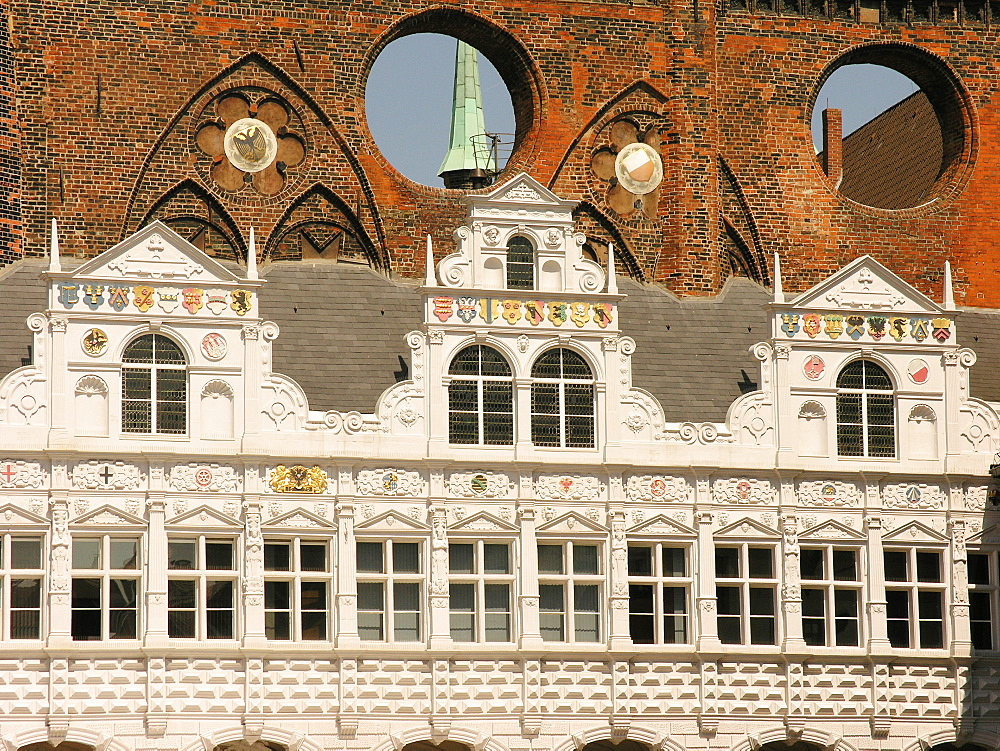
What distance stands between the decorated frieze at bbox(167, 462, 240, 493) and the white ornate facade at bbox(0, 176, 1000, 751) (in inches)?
2.2

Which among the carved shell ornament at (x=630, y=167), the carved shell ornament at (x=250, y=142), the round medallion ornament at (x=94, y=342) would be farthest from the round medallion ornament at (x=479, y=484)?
the carved shell ornament at (x=630, y=167)

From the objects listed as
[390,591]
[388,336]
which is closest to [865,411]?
[388,336]

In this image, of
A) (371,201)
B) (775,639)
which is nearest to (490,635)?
(775,639)

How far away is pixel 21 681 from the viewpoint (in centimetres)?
4334

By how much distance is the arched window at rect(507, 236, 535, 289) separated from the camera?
47.2 m

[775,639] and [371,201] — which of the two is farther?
[371,201]

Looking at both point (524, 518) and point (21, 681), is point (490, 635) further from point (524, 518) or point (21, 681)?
point (21, 681)

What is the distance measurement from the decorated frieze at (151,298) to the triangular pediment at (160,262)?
0.18 m

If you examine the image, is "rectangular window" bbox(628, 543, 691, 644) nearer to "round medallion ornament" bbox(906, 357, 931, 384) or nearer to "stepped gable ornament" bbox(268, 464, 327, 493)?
"round medallion ornament" bbox(906, 357, 931, 384)

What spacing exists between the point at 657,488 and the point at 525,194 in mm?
6157

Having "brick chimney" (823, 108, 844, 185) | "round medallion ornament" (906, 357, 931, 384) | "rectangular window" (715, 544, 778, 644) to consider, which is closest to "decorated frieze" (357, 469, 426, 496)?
"rectangular window" (715, 544, 778, 644)

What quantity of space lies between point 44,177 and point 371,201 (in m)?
7.03

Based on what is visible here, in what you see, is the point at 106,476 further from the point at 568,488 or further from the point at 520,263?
the point at 520,263

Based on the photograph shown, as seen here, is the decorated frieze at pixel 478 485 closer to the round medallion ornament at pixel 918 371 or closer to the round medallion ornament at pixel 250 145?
the round medallion ornament at pixel 918 371
